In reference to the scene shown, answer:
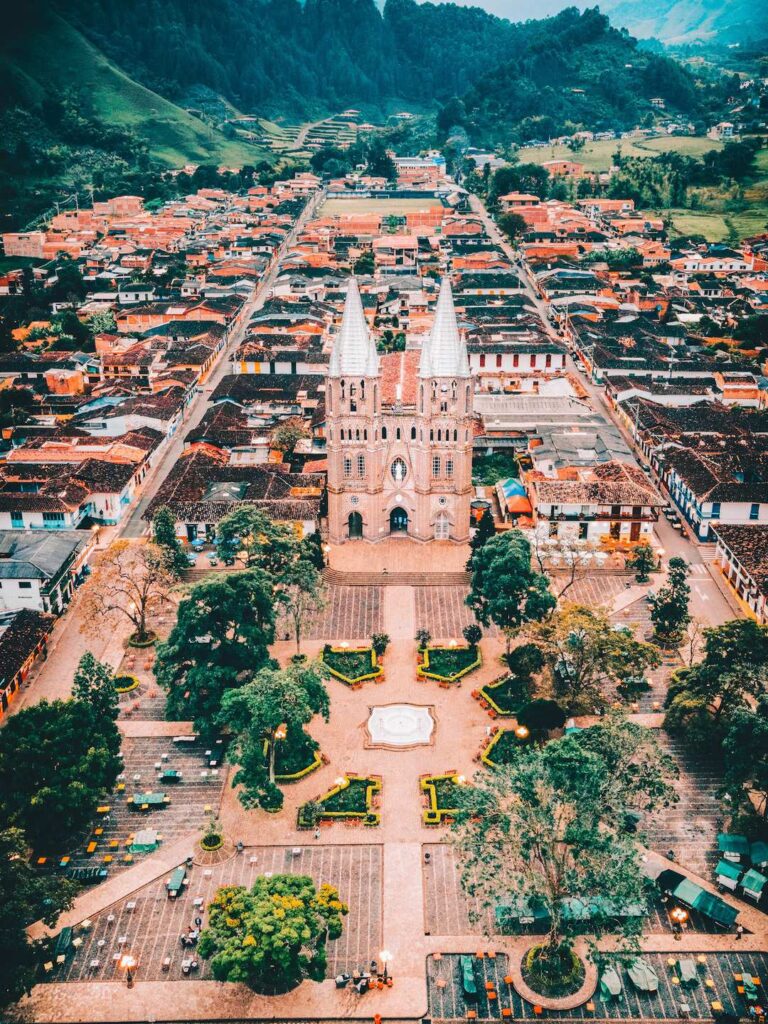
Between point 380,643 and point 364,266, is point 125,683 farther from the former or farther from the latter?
point 364,266

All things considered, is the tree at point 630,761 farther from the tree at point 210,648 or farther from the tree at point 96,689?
the tree at point 96,689

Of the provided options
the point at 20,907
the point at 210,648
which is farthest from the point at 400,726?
the point at 20,907

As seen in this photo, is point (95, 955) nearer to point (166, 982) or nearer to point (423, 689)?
point (166, 982)

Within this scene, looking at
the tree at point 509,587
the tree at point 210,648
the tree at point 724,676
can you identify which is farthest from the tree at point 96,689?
the tree at point 724,676

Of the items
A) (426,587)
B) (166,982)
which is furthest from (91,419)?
(166,982)

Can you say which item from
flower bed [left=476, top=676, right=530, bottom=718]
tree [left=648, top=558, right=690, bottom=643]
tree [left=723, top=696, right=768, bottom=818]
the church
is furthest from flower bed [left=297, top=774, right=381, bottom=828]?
the church

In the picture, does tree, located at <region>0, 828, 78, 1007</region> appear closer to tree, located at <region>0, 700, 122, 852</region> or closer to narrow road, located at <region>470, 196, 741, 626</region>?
tree, located at <region>0, 700, 122, 852</region>
